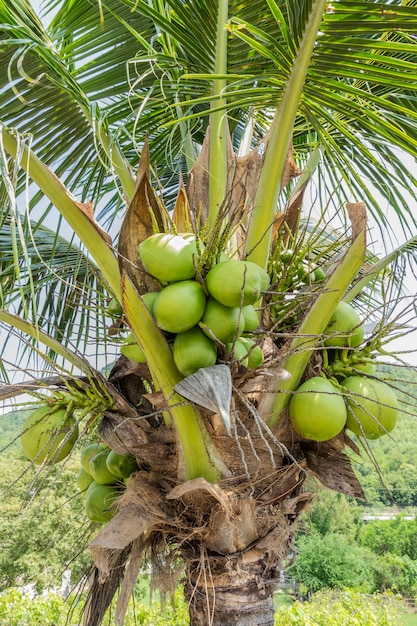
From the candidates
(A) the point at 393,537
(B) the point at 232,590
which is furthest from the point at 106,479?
(A) the point at 393,537

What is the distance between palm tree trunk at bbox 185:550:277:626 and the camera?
1.41 meters

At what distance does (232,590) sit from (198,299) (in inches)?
35.3

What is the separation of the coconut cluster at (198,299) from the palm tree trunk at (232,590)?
631 millimetres

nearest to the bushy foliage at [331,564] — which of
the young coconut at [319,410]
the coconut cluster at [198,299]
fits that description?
the young coconut at [319,410]

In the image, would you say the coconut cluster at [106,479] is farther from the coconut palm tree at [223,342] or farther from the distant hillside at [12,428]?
the distant hillside at [12,428]

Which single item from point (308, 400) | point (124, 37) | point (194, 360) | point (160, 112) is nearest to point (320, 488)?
point (308, 400)

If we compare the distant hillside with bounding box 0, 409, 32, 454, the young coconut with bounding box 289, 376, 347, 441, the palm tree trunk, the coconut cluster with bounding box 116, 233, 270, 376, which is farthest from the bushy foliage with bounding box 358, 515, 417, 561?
the coconut cluster with bounding box 116, 233, 270, 376

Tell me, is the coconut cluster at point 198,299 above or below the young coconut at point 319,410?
above

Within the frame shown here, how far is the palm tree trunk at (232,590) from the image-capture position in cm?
141

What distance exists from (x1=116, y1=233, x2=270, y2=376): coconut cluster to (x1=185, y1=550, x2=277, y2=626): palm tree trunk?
631 mm

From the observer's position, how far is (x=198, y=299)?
3.65ft

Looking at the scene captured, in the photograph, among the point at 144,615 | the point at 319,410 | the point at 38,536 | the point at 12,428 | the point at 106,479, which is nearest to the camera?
the point at 319,410

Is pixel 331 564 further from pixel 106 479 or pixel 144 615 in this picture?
pixel 106 479

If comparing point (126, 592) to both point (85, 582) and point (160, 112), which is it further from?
point (160, 112)
